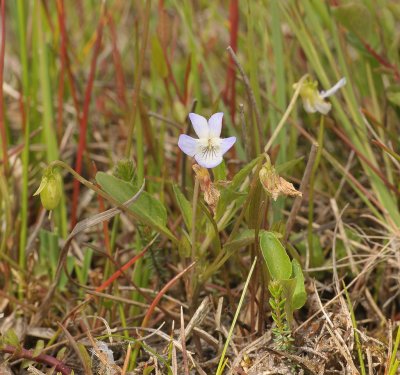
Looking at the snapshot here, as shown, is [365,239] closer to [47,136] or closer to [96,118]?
[47,136]

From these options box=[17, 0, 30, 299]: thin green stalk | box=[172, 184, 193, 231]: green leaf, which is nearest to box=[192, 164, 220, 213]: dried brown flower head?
box=[172, 184, 193, 231]: green leaf

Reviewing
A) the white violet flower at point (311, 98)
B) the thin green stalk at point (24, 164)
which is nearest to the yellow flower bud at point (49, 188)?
the thin green stalk at point (24, 164)

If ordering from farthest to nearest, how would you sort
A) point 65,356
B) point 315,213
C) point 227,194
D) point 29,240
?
point 315,213
point 29,240
point 65,356
point 227,194

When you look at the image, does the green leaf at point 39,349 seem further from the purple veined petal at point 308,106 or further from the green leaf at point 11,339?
the purple veined petal at point 308,106

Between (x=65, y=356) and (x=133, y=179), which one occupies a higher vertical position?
(x=133, y=179)

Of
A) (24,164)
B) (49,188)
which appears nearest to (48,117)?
(24,164)

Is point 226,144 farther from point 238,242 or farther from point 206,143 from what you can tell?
point 238,242

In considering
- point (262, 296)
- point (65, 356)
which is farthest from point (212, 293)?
point (65, 356)
